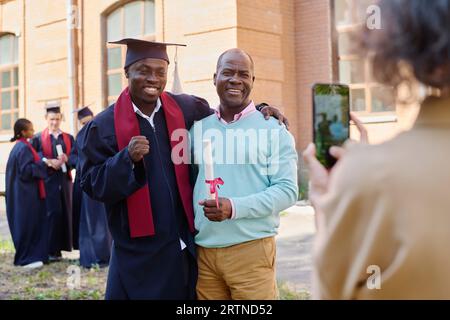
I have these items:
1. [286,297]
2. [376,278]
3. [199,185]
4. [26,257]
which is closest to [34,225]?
[26,257]

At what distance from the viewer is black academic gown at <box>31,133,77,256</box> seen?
7984mm

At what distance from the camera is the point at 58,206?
26.6 feet

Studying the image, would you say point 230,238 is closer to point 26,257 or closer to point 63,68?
point 26,257

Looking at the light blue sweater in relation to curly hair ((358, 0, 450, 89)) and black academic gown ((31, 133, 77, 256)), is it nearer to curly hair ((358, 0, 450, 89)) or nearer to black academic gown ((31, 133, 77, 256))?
curly hair ((358, 0, 450, 89))

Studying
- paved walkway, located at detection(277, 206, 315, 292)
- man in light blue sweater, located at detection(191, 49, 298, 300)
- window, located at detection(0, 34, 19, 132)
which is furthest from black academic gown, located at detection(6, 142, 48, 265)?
window, located at detection(0, 34, 19, 132)

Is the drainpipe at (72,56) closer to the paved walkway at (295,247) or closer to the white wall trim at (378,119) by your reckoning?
the paved walkway at (295,247)

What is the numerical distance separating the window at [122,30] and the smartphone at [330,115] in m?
10.1

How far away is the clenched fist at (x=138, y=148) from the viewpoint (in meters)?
2.81

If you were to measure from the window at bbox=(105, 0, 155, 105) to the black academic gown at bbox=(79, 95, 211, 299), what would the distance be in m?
8.69

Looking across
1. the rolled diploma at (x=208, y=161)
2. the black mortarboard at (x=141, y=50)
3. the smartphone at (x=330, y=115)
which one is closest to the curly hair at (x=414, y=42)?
the smartphone at (x=330, y=115)

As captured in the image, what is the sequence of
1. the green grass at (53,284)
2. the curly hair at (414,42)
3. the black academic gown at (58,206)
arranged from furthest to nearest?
the black academic gown at (58,206), the green grass at (53,284), the curly hair at (414,42)

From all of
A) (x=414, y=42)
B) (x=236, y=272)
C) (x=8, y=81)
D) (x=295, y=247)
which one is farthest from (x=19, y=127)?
(x=8, y=81)

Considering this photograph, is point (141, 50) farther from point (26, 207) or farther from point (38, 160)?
point (26, 207)

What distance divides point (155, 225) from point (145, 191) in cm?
17
